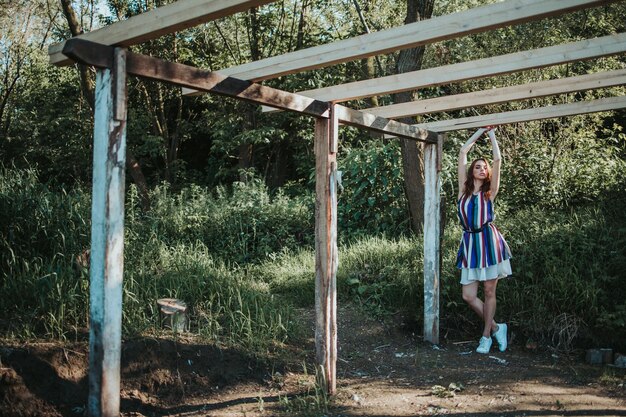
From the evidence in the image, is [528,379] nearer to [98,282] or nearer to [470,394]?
[470,394]

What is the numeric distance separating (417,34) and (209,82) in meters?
1.41

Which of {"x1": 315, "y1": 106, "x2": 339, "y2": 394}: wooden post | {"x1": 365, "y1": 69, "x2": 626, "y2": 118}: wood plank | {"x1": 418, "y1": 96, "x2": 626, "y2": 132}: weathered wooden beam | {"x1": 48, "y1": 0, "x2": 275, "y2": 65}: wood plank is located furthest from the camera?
{"x1": 418, "y1": 96, "x2": 626, "y2": 132}: weathered wooden beam

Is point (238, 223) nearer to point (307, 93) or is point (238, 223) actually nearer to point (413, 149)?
point (413, 149)

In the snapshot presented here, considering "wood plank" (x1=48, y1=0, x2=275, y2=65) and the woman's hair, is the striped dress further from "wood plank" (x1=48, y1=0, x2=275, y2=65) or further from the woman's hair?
"wood plank" (x1=48, y1=0, x2=275, y2=65)

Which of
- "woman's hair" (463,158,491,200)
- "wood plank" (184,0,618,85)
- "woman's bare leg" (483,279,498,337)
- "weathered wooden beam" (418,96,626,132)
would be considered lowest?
"woman's bare leg" (483,279,498,337)

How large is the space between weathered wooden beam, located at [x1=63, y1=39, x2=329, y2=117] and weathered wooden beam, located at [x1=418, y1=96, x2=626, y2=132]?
2048 millimetres

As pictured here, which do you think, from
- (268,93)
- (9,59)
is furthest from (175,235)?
(9,59)

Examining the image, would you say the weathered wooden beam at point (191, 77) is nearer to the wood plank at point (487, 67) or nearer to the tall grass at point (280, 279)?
the wood plank at point (487, 67)

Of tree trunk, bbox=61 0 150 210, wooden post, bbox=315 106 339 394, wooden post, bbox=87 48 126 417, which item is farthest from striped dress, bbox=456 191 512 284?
tree trunk, bbox=61 0 150 210

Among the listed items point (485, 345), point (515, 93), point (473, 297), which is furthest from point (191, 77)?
point (485, 345)

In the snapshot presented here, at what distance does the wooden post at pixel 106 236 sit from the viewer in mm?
3213

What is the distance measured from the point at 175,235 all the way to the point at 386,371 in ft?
18.3

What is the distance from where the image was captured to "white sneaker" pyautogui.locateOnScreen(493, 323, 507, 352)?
6.22 m

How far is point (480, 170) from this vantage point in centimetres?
596
